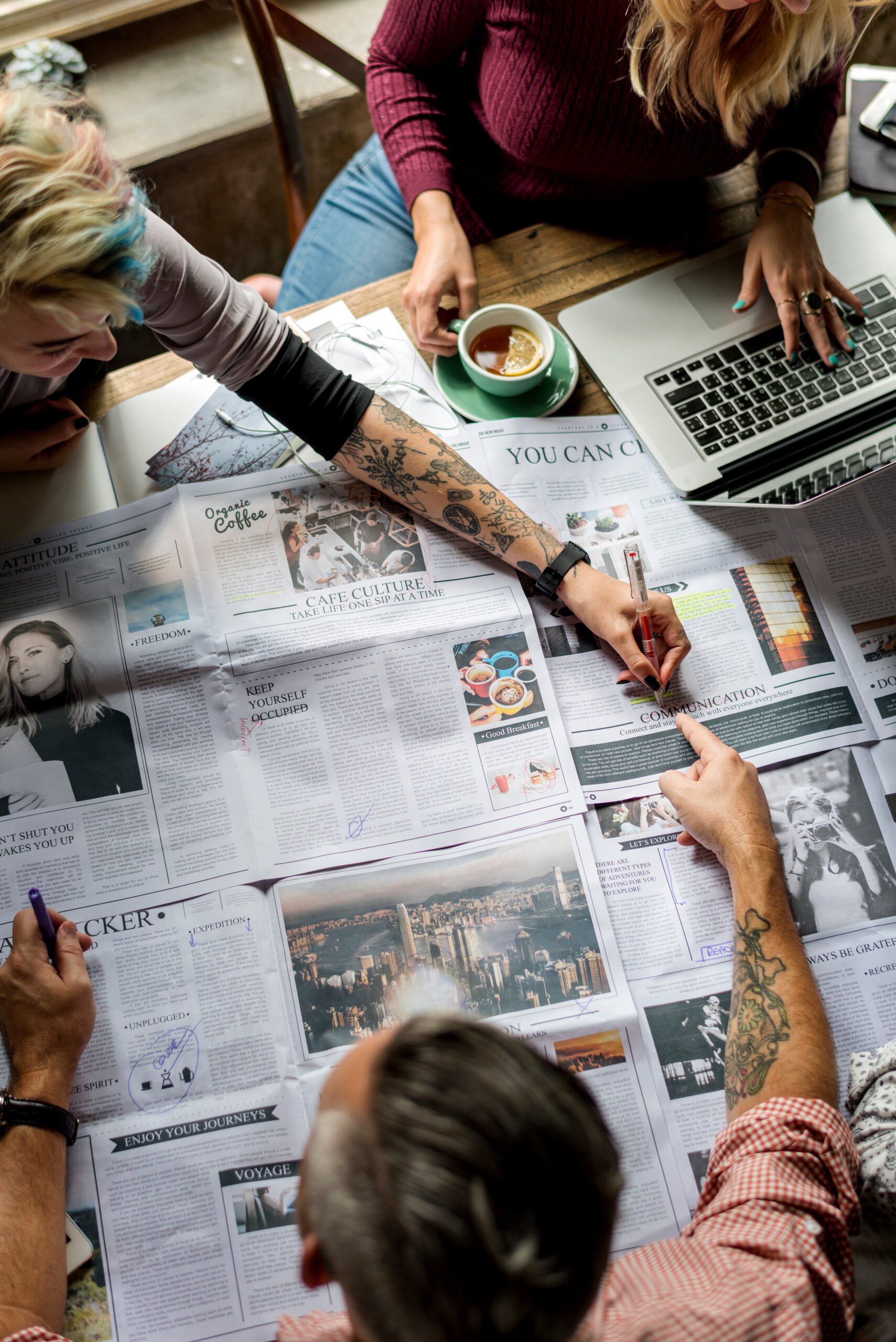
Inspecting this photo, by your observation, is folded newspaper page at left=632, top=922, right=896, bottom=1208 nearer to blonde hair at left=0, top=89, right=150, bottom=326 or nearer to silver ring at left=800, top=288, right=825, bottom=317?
silver ring at left=800, top=288, right=825, bottom=317

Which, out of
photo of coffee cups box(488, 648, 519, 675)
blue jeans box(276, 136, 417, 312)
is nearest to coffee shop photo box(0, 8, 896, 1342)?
photo of coffee cups box(488, 648, 519, 675)

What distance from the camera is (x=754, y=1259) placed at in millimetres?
651

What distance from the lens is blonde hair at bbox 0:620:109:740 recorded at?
3.03 feet

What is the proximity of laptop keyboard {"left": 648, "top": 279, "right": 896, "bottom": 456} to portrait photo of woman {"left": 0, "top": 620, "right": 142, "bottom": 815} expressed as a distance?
0.74m

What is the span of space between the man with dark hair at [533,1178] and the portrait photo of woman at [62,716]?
5.8 inches

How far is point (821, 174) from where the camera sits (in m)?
1.10

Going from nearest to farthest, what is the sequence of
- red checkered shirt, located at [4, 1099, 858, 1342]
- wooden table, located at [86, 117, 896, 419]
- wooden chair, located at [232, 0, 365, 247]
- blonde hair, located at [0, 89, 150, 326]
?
red checkered shirt, located at [4, 1099, 858, 1342] → blonde hair, located at [0, 89, 150, 326] → wooden table, located at [86, 117, 896, 419] → wooden chair, located at [232, 0, 365, 247]

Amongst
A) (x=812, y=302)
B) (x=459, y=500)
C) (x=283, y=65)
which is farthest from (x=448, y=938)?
(x=283, y=65)

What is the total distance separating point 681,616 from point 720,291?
17.1 inches

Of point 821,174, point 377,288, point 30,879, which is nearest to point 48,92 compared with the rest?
point 377,288

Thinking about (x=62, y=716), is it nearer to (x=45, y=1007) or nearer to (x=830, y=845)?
(x=45, y=1007)

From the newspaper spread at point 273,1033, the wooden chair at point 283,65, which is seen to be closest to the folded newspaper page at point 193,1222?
the newspaper spread at point 273,1033

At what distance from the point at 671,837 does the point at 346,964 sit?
0.36 meters

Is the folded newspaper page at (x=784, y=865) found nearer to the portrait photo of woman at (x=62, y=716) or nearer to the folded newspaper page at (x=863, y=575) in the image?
the folded newspaper page at (x=863, y=575)
